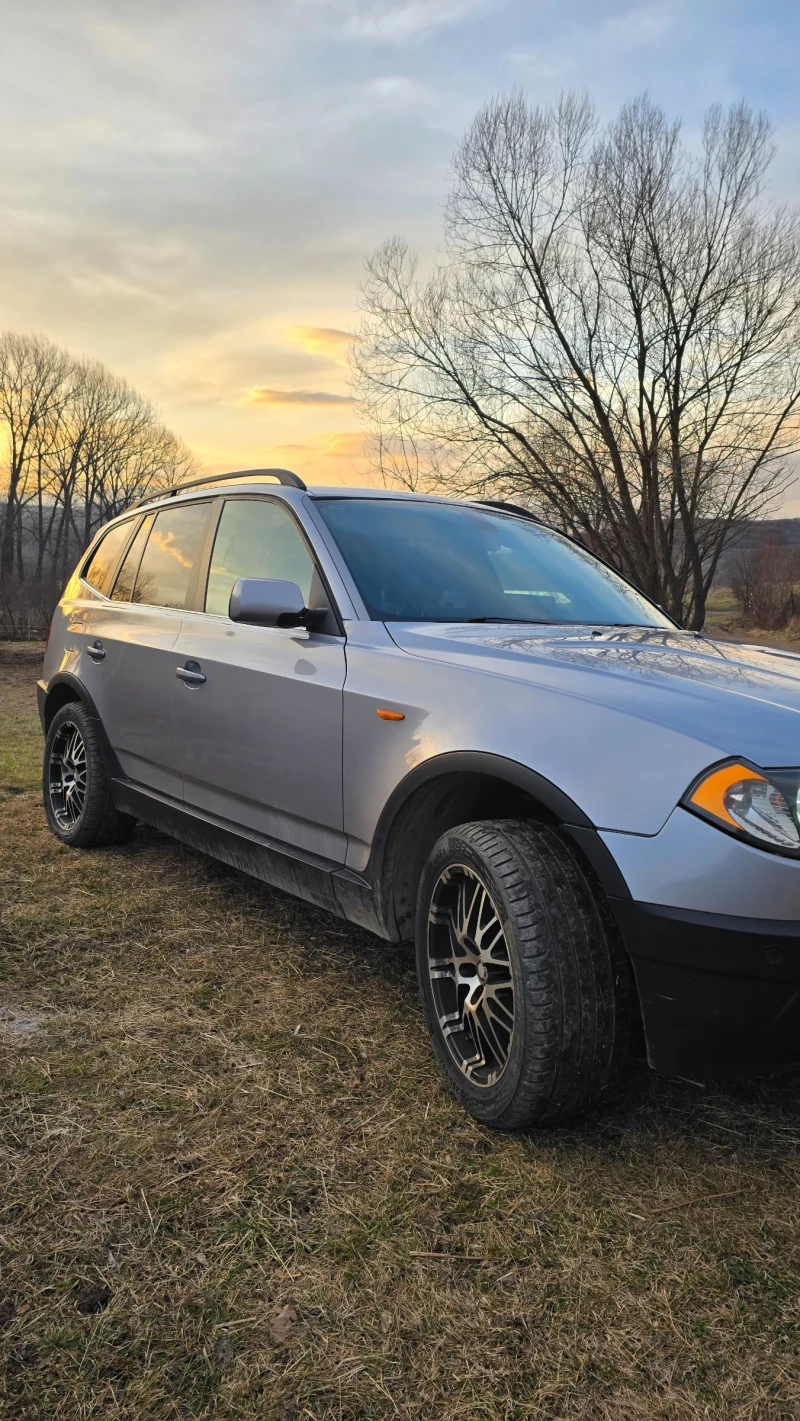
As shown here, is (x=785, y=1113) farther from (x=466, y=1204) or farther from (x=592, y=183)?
(x=592, y=183)

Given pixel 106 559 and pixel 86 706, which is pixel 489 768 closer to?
pixel 86 706

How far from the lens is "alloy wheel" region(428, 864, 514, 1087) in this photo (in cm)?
233

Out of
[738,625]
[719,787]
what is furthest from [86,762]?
[738,625]

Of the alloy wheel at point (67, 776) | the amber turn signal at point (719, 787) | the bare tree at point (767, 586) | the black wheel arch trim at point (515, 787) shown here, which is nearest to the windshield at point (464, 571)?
the black wheel arch trim at point (515, 787)

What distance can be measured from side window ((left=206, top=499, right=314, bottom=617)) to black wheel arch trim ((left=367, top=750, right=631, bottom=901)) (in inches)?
34.6

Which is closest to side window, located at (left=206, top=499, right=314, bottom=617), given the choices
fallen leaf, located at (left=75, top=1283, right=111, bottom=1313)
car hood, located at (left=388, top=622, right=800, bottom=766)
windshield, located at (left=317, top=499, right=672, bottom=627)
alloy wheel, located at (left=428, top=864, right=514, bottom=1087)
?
windshield, located at (left=317, top=499, right=672, bottom=627)

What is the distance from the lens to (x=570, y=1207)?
2.06 meters

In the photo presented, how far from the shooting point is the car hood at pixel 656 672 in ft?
6.67

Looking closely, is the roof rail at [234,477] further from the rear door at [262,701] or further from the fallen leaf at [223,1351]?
the fallen leaf at [223,1351]

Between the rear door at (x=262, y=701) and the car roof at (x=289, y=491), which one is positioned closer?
the rear door at (x=262, y=701)

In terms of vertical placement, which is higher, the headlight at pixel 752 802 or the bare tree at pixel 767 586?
the bare tree at pixel 767 586

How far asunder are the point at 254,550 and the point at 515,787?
65.5 inches

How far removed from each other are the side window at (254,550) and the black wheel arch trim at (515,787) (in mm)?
879

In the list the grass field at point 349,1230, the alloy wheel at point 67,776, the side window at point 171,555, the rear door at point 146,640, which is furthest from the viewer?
the alloy wheel at point 67,776
